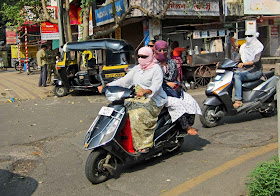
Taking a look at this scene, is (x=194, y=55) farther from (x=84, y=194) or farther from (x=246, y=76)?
(x=84, y=194)

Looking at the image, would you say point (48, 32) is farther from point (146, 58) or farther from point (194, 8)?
point (146, 58)

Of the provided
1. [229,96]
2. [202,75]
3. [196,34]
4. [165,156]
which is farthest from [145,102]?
[196,34]

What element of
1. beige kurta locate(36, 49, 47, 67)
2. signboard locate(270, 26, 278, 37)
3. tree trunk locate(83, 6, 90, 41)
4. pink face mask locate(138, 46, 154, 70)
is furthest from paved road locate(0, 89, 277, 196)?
signboard locate(270, 26, 278, 37)

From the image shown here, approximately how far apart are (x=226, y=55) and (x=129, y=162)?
982cm

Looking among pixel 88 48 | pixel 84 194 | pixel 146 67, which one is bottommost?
pixel 84 194

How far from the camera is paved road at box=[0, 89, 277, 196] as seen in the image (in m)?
4.00

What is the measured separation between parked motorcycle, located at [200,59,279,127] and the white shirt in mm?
2120

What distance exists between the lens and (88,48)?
11.2m

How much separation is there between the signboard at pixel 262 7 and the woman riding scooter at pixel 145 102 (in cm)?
1717

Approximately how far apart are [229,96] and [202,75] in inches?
255

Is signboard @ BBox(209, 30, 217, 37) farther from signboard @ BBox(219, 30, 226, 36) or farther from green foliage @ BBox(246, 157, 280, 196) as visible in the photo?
green foliage @ BBox(246, 157, 280, 196)

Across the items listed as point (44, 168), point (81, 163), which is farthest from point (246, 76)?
point (44, 168)

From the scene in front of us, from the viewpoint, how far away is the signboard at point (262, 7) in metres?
20.1

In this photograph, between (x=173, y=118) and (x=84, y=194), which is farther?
(x=173, y=118)
